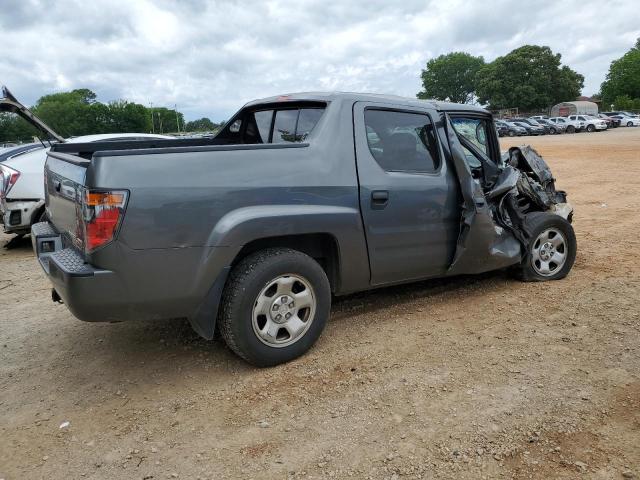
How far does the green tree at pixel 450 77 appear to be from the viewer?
11344 centimetres

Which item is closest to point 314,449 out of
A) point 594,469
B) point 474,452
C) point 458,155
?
point 474,452

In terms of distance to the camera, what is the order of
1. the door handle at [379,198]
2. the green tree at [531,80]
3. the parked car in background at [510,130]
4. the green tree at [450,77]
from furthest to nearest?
the green tree at [450,77] < the green tree at [531,80] < the parked car in background at [510,130] < the door handle at [379,198]

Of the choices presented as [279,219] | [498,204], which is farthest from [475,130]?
[279,219]

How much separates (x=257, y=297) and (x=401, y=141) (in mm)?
1694

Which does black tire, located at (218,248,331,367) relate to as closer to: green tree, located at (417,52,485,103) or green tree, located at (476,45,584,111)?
green tree, located at (476,45,584,111)

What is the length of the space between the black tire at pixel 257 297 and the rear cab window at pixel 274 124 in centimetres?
98

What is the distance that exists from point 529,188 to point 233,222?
10.6ft

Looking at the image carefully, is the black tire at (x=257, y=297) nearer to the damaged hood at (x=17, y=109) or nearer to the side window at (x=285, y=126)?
the side window at (x=285, y=126)

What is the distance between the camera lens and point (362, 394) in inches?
126

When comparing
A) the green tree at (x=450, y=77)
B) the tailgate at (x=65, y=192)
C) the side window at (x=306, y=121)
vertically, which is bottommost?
the tailgate at (x=65, y=192)

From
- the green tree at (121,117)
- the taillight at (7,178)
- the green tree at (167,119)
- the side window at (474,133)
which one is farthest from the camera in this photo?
the green tree at (167,119)

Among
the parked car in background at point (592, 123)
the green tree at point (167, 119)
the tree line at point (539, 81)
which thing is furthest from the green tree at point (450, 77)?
the parked car in background at point (592, 123)

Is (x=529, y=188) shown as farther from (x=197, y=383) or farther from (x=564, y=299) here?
(x=197, y=383)

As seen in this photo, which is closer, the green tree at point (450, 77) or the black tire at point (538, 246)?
the black tire at point (538, 246)
